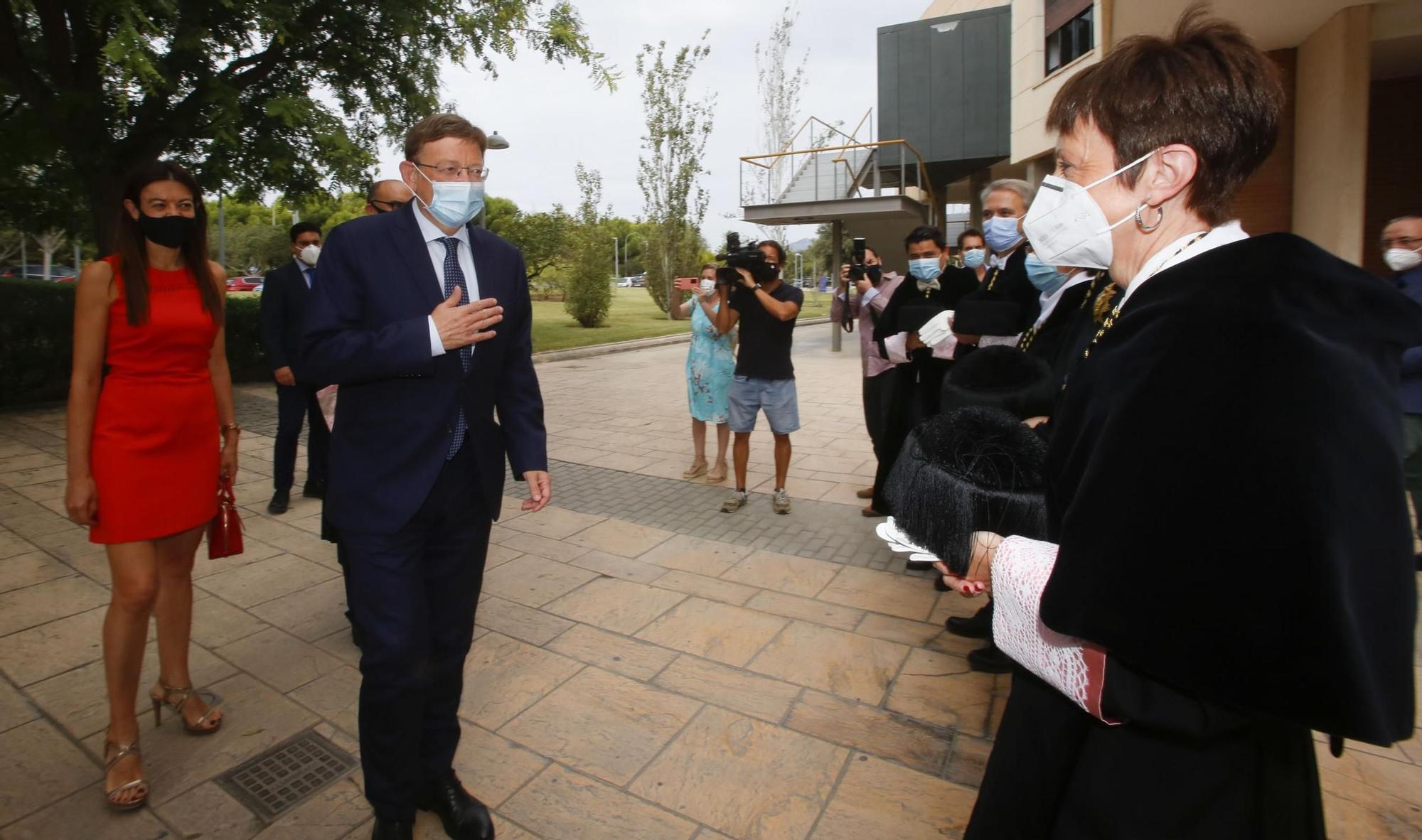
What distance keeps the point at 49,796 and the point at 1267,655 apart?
11.4ft

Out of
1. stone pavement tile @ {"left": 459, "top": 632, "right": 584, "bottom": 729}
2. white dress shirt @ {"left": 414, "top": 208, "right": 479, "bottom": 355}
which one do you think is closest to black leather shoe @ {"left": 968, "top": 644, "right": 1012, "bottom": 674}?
stone pavement tile @ {"left": 459, "top": 632, "right": 584, "bottom": 729}

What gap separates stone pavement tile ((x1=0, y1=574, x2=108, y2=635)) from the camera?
394 cm

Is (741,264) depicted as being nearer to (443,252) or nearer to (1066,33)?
(443,252)

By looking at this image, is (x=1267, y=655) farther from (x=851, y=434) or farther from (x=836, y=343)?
(x=836, y=343)

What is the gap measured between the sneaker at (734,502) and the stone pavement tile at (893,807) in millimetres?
3190

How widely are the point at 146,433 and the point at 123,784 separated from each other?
1169 mm

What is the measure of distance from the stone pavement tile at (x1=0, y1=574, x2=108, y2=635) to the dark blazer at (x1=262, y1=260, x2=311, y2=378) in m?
1.84

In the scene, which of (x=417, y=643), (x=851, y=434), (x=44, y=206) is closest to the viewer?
(x=417, y=643)

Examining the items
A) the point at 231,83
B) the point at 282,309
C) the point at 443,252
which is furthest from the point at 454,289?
the point at 231,83

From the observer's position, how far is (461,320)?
213cm

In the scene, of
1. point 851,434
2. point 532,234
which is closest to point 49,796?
point 851,434

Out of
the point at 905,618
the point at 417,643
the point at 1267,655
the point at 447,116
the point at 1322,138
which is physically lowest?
the point at 905,618

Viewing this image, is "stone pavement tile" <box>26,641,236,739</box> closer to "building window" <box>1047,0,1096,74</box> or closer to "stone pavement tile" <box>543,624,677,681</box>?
"stone pavement tile" <box>543,624,677,681</box>

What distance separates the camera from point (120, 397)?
2.71m
